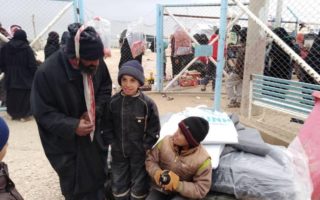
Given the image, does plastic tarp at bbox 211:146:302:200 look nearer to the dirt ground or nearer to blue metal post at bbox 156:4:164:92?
the dirt ground

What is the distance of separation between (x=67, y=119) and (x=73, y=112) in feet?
0.41

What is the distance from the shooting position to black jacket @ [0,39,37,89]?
18.4ft

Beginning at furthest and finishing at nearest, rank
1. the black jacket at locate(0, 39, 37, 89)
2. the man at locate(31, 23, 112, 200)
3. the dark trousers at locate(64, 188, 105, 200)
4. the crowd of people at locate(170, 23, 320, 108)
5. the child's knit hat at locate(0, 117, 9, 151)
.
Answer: the black jacket at locate(0, 39, 37, 89) → the crowd of people at locate(170, 23, 320, 108) → the dark trousers at locate(64, 188, 105, 200) → the man at locate(31, 23, 112, 200) → the child's knit hat at locate(0, 117, 9, 151)

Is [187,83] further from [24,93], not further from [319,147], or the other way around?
[319,147]

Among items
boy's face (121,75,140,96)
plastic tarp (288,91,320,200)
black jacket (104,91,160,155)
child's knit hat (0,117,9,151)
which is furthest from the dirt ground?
plastic tarp (288,91,320,200)

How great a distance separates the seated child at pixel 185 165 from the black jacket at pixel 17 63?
4.16 m

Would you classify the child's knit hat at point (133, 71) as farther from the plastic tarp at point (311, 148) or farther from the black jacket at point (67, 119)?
the plastic tarp at point (311, 148)

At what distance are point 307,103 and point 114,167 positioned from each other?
100.0 inches

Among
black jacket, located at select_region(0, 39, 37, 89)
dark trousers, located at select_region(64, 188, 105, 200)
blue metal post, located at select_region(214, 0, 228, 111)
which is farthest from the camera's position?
black jacket, located at select_region(0, 39, 37, 89)

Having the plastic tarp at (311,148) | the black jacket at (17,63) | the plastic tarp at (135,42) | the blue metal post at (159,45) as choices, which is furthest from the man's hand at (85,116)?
the blue metal post at (159,45)

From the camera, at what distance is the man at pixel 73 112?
6.82 feet

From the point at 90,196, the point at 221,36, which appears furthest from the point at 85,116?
the point at 221,36

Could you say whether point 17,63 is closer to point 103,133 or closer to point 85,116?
point 103,133

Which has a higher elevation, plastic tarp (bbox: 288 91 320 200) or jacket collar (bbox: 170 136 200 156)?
jacket collar (bbox: 170 136 200 156)
